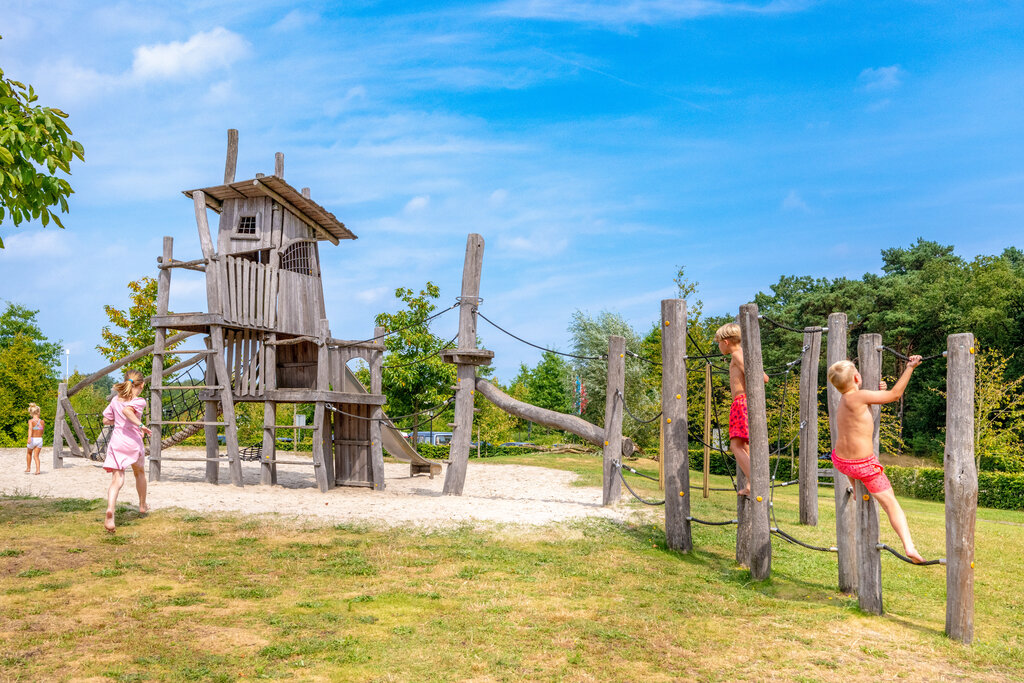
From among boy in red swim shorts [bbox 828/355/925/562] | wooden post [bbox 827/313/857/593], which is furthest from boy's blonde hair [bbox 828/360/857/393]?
wooden post [bbox 827/313/857/593]

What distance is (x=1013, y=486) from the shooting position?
75.5 feet

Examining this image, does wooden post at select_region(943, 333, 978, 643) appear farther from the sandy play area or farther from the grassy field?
the sandy play area

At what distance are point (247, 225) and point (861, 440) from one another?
47.5ft

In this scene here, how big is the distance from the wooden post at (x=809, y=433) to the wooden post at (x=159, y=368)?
12844 millimetres

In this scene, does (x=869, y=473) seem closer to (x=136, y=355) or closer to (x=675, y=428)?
(x=675, y=428)

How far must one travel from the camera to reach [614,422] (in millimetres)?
12781

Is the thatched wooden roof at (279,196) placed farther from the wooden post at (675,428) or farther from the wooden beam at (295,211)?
the wooden post at (675,428)

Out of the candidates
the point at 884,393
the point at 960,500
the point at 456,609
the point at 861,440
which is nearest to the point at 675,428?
the point at 861,440

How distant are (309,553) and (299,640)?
3188 millimetres

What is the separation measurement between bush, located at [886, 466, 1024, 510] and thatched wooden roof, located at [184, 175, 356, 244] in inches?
716

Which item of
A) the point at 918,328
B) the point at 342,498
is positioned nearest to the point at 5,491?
the point at 342,498

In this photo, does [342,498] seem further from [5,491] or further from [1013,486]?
[1013,486]

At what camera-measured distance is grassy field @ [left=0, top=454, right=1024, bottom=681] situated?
554cm

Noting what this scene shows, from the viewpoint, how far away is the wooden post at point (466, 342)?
14.6 m
